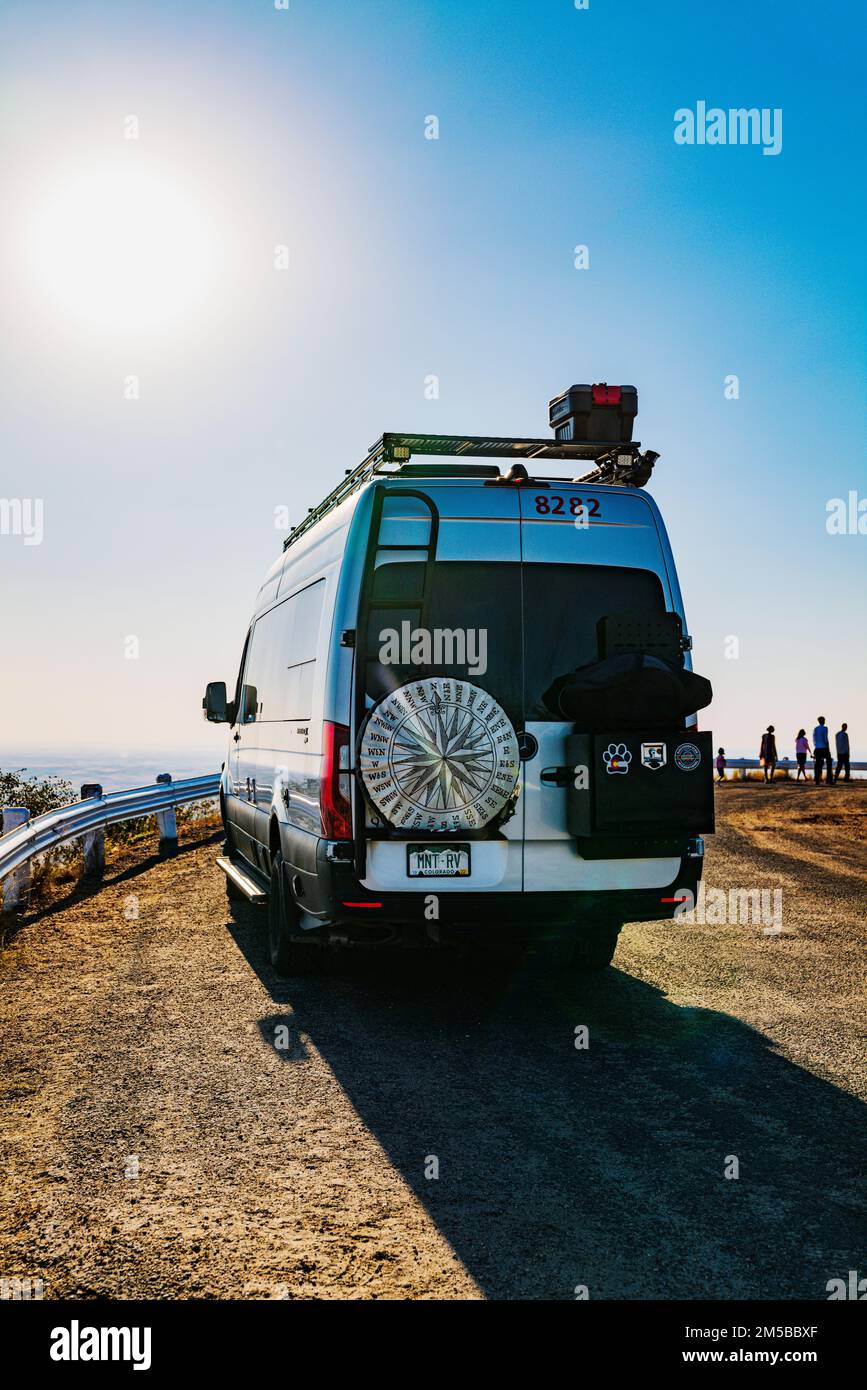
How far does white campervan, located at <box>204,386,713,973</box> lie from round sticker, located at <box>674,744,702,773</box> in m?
0.01

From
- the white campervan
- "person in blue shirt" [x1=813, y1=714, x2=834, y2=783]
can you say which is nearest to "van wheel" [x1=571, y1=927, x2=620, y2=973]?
the white campervan

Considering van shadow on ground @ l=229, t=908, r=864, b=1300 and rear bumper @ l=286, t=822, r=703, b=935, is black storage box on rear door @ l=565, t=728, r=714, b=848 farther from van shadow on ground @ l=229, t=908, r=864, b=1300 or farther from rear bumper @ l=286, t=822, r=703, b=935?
van shadow on ground @ l=229, t=908, r=864, b=1300

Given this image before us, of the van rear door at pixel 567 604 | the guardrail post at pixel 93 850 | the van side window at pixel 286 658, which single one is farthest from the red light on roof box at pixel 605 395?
the guardrail post at pixel 93 850

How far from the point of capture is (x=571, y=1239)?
3.79 meters

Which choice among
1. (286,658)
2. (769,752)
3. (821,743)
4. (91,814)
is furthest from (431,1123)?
(769,752)

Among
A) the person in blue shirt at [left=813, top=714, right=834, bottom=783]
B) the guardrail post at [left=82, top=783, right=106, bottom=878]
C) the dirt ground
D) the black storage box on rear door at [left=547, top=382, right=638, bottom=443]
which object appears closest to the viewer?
the dirt ground

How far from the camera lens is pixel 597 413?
7.84 meters

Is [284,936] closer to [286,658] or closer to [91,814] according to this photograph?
[286,658]

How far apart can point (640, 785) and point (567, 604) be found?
1156 mm

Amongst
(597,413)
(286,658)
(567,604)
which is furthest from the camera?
(286,658)

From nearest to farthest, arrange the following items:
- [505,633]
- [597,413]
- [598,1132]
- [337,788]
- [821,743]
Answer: [598,1132] < [337,788] < [505,633] < [597,413] < [821,743]

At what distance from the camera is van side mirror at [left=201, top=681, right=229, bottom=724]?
11.3 m

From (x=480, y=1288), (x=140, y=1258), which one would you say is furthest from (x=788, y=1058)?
(x=140, y=1258)

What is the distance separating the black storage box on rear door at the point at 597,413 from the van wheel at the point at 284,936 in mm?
3489
